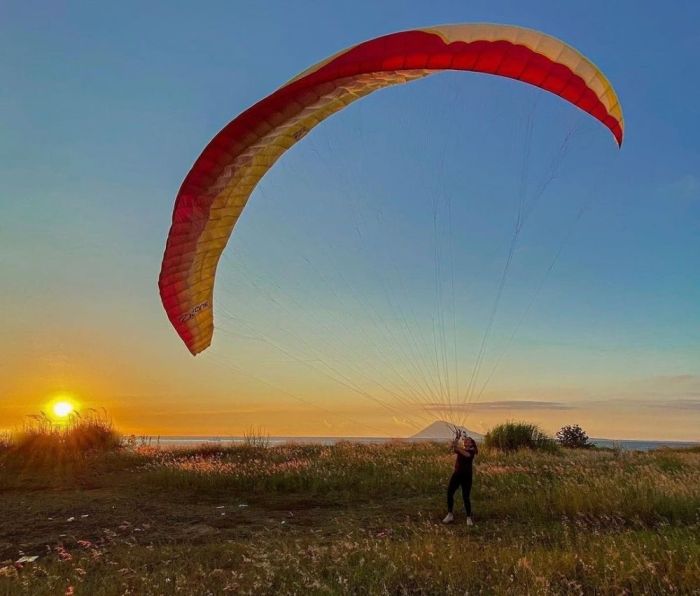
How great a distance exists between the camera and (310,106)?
8586mm

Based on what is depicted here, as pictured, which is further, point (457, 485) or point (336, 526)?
point (457, 485)

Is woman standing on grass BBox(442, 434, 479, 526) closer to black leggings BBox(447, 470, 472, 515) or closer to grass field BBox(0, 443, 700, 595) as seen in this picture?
black leggings BBox(447, 470, 472, 515)

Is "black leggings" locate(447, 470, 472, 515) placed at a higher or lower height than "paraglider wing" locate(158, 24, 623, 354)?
lower

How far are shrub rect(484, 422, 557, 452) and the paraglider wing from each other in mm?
12896

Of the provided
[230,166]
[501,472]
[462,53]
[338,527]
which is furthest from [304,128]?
[501,472]

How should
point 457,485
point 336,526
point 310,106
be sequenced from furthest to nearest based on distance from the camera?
point 457,485, point 336,526, point 310,106

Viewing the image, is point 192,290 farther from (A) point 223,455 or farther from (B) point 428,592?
(A) point 223,455

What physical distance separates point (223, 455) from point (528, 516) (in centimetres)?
1081

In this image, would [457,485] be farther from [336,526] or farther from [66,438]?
[66,438]

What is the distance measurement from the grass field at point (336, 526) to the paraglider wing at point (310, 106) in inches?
143

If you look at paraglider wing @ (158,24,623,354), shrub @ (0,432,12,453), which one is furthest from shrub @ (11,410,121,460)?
paraglider wing @ (158,24,623,354)

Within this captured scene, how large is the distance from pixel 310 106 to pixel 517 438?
50.3 feet

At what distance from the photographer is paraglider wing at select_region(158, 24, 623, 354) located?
7.55 m

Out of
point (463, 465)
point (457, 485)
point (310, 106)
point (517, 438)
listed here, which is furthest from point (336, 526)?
point (517, 438)
